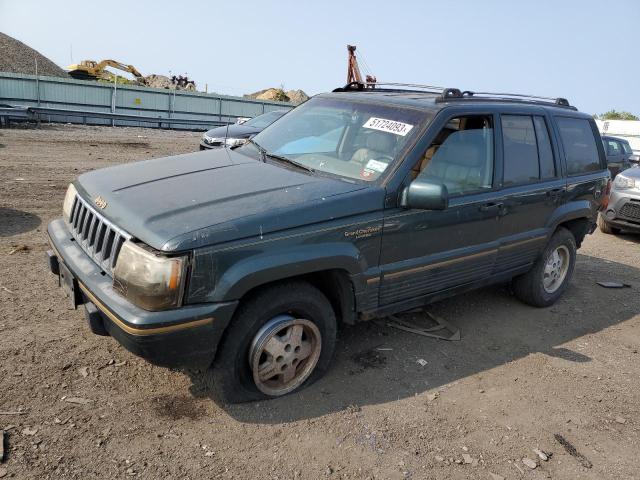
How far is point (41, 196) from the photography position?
Answer: 7.54 meters

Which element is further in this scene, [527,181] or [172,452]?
[527,181]

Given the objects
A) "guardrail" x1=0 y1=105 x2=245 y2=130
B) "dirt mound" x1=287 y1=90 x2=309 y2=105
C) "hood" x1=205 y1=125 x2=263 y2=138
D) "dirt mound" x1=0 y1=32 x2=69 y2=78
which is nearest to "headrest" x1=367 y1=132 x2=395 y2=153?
"hood" x1=205 y1=125 x2=263 y2=138

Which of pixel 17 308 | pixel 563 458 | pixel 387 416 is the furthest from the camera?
pixel 17 308

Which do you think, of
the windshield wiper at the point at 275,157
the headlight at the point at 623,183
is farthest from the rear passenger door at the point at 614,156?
the windshield wiper at the point at 275,157

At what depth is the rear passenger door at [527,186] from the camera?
4301mm

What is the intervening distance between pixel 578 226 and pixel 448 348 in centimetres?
220

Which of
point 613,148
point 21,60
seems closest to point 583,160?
point 613,148

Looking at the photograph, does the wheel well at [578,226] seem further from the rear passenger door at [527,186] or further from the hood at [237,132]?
the hood at [237,132]

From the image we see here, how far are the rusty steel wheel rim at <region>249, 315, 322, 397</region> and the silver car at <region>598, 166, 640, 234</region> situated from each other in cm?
696

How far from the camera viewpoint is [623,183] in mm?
8547

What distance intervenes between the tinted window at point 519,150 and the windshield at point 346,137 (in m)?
0.97

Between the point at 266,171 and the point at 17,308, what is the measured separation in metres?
2.30

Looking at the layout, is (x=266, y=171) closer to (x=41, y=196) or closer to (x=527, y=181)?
(x=527, y=181)

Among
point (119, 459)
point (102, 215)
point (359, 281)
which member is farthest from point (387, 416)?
point (102, 215)
